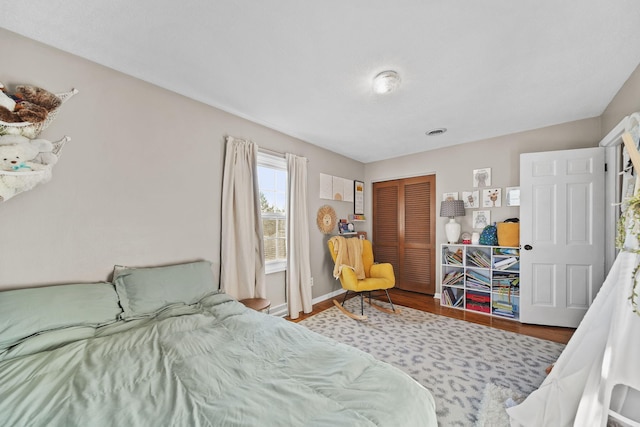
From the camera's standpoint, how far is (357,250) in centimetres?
350

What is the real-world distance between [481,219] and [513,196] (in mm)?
475

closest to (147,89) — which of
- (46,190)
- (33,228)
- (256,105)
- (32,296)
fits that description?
(256,105)

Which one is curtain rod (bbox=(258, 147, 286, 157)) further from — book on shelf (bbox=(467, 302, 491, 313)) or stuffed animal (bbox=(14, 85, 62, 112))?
book on shelf (bbox=(467, 302, 491, 313))

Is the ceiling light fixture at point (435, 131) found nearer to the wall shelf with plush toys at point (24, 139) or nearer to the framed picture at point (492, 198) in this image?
the framed picture at point (492, 198)

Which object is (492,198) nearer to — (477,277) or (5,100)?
(477,277)

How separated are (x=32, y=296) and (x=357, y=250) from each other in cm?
307

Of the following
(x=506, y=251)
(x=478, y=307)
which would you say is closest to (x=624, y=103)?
(x=506, y=251)

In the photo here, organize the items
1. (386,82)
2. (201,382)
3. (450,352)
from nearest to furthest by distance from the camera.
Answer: (201,382) < (386,82) < (450,352)

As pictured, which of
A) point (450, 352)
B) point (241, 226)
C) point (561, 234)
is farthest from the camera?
point (561, 234)

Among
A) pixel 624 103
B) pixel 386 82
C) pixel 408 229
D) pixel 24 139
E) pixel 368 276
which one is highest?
pixel 386 82

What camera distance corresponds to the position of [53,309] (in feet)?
4.58

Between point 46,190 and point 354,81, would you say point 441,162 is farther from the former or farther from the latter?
point 46,190

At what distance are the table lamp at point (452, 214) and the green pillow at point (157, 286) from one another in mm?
3206

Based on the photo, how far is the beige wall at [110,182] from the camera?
1552 millimetres
